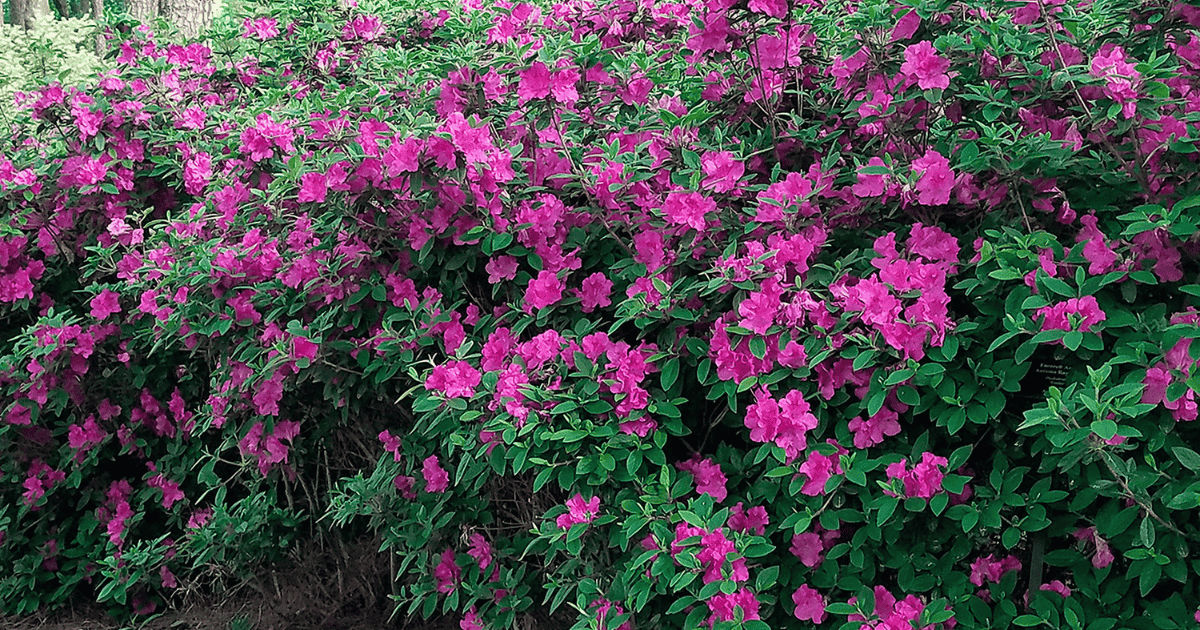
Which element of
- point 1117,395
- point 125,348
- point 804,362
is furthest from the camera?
point 125,348

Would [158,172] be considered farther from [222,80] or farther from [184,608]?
[184,608]

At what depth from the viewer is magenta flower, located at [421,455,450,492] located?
2.29 meters

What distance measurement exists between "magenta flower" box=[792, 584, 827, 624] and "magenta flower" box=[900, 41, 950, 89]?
97cm

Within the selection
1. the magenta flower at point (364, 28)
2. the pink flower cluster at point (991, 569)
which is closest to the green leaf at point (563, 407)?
the pink flower cluster at point (991, 569)

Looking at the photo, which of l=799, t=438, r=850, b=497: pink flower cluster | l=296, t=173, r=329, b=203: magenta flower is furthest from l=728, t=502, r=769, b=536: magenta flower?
l=296, t=173, r=329, b=203: magenta flower

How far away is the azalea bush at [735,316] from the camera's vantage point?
1.68m

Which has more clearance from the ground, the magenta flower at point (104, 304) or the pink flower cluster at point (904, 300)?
the pink flower cluster at point (904, 300)

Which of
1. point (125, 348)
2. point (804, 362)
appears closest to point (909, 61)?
point (804, 362)

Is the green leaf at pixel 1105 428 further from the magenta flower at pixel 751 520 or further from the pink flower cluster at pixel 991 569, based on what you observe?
the magenta flower at pixel 751 520

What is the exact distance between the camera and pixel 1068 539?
1.84m

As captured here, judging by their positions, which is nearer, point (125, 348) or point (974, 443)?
point (974, 443)

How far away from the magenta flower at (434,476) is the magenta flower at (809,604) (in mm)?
868

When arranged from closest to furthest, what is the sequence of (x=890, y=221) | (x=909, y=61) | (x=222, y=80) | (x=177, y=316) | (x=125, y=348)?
(x=909, y=61) < (x=890, y=221) < (x=177, y=316) < (x=125, y=348) < (x=222, y=80)

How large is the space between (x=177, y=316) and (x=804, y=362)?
166 centimetres
